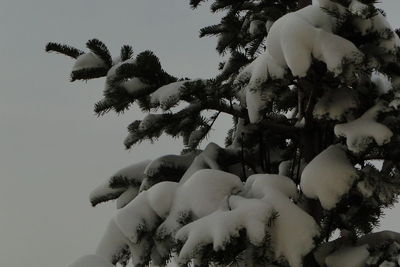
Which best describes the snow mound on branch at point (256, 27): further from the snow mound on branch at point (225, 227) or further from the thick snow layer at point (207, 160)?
the snow mound on branch at point (225, 227)

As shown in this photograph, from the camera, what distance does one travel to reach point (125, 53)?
3.83 metres

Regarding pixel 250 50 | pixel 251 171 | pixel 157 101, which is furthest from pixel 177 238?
pixel 250 50

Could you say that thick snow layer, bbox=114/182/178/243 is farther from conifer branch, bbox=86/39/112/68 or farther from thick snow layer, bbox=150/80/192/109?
conifer branch, bbox=86/39/112/68

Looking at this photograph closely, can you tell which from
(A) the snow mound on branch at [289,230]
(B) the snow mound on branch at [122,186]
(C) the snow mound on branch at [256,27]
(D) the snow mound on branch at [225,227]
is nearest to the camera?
(D) the snow mound on branch at [225,227]

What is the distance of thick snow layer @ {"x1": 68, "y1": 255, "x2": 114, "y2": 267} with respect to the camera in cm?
291

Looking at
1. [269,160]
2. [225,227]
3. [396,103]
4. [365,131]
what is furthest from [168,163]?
[396,103]

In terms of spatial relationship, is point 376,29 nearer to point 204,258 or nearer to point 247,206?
point 247,206

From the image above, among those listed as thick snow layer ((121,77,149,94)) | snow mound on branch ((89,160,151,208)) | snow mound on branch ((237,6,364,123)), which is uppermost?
thick snow layer ((121,77,149,94))

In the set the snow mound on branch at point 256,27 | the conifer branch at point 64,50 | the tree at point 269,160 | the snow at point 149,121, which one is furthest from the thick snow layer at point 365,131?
the conifer branch at point 64,50

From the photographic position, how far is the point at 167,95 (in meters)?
3.41

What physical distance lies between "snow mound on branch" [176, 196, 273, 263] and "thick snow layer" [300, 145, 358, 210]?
1.35 ft

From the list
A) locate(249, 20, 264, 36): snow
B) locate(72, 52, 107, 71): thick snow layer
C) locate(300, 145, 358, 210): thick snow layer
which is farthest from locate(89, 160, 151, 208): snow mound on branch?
locate(249, 20, 264, 36): snow

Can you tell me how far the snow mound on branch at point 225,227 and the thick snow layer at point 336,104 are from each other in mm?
873

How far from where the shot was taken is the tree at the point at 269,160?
279 cm
